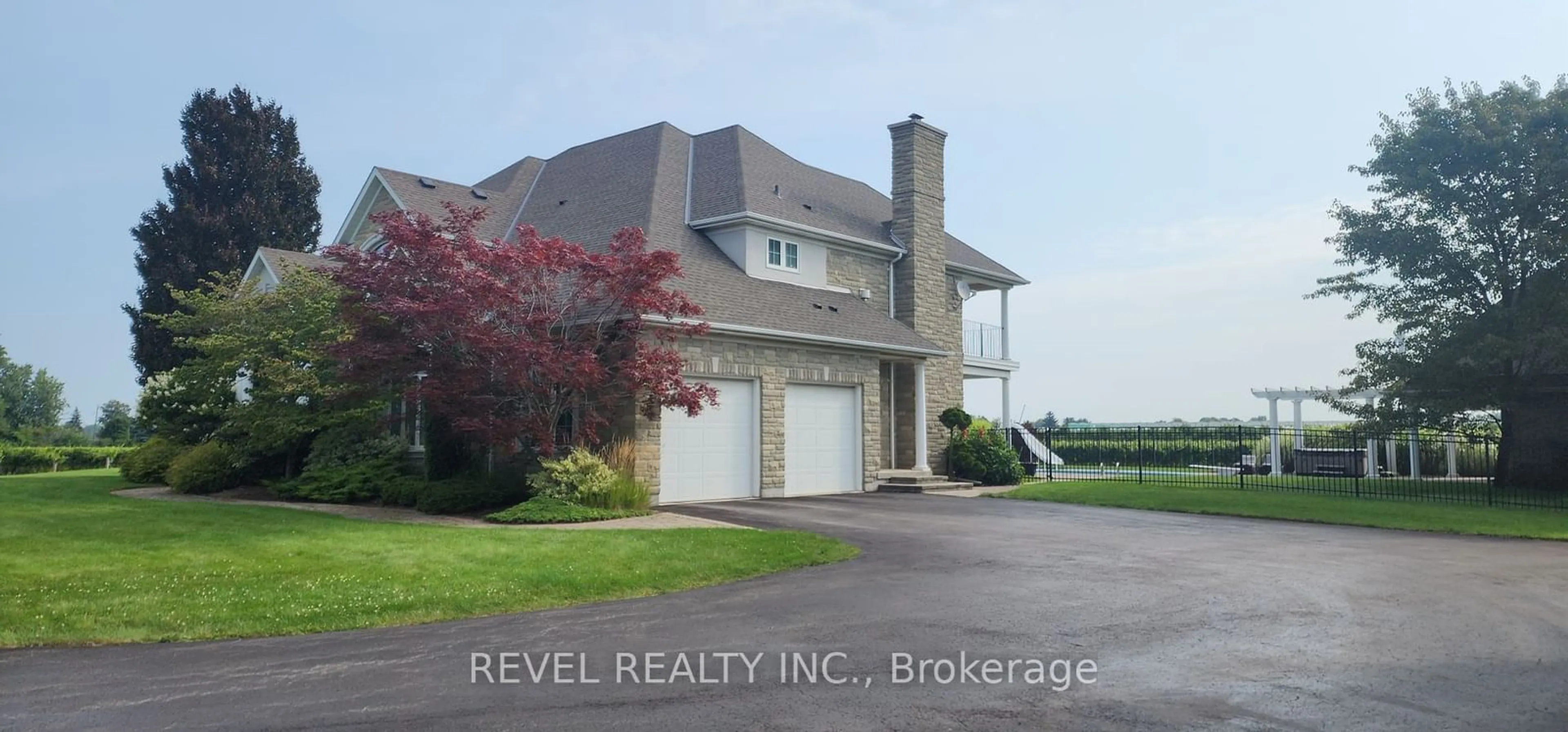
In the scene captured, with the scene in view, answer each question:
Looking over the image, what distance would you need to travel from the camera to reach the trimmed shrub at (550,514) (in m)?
13.8

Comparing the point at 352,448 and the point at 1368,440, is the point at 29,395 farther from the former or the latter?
the point at 1368,440

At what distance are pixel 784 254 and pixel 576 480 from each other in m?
8.87

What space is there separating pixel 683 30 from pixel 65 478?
61.3ft

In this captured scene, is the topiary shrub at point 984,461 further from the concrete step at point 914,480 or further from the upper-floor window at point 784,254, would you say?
the upper-floor window at point 784,254

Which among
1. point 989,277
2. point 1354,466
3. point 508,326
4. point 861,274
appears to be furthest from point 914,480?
point 1354,466

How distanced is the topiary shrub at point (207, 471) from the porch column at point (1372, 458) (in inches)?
1006

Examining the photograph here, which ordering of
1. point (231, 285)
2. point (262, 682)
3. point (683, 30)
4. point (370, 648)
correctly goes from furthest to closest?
point (231, 285) → point (683, 30) → point (370, 648) → point (262, 682)

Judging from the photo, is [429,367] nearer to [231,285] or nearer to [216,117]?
[231,285]

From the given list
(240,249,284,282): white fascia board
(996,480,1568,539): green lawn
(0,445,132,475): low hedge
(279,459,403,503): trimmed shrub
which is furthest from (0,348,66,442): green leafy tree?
(996,480,1568,539): green lawn

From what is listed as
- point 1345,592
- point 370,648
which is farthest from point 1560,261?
point 370,648

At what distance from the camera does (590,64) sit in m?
17.6

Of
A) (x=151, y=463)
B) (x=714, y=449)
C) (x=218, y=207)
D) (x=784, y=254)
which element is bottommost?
(x=151, y=463)

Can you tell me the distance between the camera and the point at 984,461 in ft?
77.7

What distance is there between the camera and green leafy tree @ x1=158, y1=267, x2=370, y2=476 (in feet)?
57.7
